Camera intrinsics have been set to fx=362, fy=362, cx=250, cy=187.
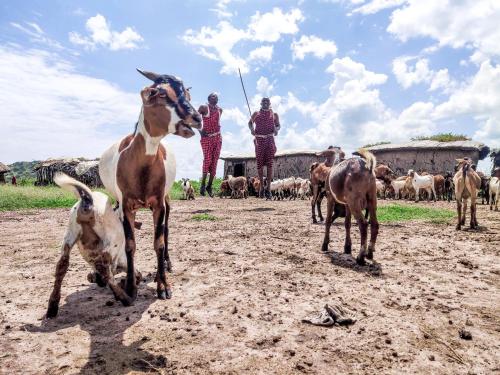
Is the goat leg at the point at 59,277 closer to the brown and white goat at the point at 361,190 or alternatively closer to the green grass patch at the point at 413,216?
the brown and white goat at the point at 361,190

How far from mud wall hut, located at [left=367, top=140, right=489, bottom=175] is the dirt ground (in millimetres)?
19713

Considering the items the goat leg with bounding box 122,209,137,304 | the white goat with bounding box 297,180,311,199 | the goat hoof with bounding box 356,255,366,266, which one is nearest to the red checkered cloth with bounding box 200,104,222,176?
the white goat with bounding box 297,180,311,199

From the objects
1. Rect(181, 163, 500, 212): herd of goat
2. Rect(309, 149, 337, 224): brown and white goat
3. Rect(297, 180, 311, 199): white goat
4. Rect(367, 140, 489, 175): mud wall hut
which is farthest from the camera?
Rect(367, 140, 489, 175): mud wall hut

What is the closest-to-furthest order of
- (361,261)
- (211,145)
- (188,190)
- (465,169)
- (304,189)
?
(361,261) < (465,169) < (211,145) < (188,190) < (304,189)

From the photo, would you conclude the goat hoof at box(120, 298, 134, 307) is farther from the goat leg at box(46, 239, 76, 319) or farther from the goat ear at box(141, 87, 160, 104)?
the goat ear at box(141, 87, 160, 104)

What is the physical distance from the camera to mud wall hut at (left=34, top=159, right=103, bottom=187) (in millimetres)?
28406

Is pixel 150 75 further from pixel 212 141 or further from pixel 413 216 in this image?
pixel 212 141

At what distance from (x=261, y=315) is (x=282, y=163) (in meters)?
27.1

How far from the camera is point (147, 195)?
154 inches

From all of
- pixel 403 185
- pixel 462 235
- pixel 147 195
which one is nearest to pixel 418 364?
pixel 147 195

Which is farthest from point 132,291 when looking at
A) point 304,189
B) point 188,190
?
point 304,189

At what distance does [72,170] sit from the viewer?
3025cm

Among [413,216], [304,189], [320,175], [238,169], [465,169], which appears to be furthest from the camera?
[238,169]

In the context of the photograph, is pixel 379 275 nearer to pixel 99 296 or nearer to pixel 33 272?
pixel 99 296
